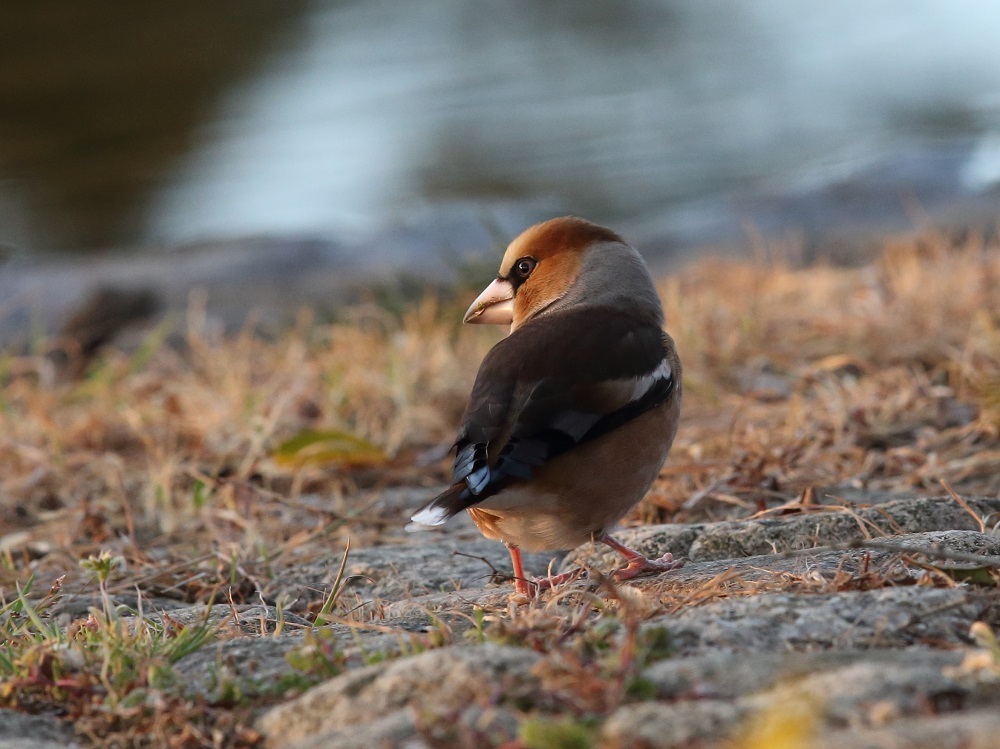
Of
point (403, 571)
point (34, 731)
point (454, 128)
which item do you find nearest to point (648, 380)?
point (403, 571)

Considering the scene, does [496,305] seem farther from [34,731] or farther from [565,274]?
[34,731]

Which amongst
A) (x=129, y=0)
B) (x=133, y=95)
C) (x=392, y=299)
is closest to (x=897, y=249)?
(x=392, y=299)

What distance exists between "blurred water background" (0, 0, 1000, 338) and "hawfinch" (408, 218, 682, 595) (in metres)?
5.17

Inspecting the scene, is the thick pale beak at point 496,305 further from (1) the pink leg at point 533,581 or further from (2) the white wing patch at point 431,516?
(2) the white wing patch at point 431,516

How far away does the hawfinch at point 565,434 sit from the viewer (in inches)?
119

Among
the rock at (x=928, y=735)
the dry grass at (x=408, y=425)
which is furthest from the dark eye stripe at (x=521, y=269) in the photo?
the rock at (x=928, y=735)

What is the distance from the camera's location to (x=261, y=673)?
2418 mm

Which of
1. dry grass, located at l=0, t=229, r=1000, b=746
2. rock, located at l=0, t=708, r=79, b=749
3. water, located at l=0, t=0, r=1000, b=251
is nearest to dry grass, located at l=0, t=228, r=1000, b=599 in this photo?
dry grass, located at l=0, t=229, r=1000, b=746

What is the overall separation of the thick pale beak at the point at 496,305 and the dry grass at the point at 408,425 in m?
0.76

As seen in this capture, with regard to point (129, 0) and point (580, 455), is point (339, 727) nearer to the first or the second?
point (580, 455)

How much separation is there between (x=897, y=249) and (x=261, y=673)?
5.70 meters

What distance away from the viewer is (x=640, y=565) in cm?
318

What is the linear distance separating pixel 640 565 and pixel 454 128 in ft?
35.2

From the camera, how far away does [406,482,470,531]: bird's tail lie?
2.88m
